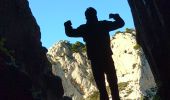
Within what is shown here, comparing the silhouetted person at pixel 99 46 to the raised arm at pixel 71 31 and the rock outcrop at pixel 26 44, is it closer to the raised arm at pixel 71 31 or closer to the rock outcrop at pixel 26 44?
the raised arm at pixel 71 31

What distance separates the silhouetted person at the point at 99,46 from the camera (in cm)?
1364

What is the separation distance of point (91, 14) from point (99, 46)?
97 cm

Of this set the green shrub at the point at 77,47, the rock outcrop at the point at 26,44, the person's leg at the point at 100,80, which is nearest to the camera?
the person's leg at the point at 100,80

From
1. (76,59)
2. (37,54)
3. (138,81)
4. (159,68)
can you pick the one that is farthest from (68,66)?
(159,68)

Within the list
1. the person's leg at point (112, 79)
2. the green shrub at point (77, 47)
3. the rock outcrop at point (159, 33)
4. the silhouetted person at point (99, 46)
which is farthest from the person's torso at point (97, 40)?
the green shrub at point (77, 47)

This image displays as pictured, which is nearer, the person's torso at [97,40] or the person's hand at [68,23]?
the person's torso at [97,40]

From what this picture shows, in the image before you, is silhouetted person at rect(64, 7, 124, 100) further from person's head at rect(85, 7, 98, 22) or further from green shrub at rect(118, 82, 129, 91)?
green shrub at rect(118, 82, 129, 91)

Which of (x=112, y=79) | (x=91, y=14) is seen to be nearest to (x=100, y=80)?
(x=112, y=79)

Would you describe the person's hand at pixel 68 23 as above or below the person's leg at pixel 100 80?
above

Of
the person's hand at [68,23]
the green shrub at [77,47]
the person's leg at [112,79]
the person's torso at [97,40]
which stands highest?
the green shrub at [77,47]

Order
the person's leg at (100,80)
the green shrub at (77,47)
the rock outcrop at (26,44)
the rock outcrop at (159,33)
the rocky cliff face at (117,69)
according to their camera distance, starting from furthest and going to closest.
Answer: the green shrub at (77,47) < the rocky cliff face at (117,69) < the rock outcrop at (26,44) < the rock outcrop at (159,33) < the person's leg at (100,80)

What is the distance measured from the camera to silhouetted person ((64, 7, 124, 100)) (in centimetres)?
1364

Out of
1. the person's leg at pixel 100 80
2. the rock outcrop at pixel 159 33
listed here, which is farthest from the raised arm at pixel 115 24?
the rock outcrop at pixel 159 33

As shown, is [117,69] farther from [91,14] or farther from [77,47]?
[91,14]
